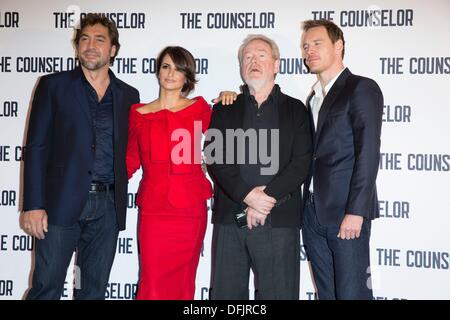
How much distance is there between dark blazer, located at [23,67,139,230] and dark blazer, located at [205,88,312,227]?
0.69 metres

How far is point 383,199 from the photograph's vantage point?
11.6 feet

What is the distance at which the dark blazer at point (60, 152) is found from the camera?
2.84 m

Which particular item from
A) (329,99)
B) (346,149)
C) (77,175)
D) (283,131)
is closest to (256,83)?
(283,131)

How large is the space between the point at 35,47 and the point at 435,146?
3264mm

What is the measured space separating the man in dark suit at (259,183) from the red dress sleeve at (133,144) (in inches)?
20.9

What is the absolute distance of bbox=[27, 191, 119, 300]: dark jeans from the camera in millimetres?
2824

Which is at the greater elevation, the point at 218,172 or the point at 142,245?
the point at 218,172

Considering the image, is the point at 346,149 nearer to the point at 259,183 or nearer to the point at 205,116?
the point at 259,183

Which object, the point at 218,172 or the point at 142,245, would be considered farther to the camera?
the point at 142,245

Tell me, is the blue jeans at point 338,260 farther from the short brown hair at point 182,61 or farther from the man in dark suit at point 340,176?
the short brown hair at point 182,61

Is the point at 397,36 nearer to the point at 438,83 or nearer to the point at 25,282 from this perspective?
the point at 438,83

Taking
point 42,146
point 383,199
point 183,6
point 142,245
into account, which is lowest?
point 142,245
